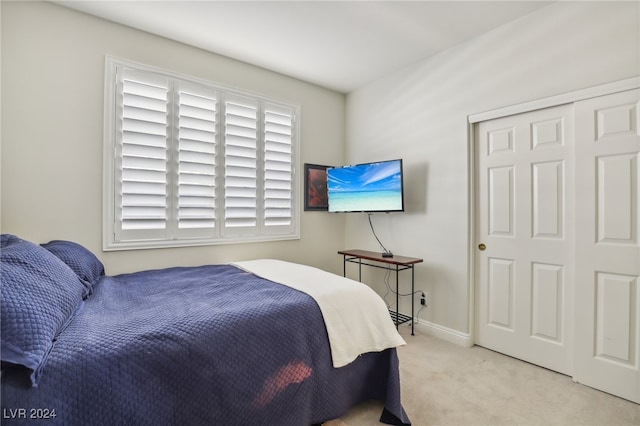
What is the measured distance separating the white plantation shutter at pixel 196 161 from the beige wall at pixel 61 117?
0.74 feet

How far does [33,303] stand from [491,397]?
2513 mm

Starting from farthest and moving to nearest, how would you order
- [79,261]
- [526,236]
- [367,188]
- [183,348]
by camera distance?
[367,188] → [526,236] → [79,261] → [183,348]

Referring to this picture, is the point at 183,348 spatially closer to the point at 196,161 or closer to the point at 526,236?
the point at 196,161

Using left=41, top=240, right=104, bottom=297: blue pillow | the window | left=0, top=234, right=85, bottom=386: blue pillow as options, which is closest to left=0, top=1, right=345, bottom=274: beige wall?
the window

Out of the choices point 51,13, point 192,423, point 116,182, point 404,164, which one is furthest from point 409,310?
point 51,13

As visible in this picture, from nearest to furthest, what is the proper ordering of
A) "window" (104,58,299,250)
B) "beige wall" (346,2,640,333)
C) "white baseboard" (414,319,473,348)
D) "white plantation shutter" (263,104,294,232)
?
"beige wall" (346,2,640,333) < "window" (104,58,299,250) < "white baseboard" (414,319,473,348) < "white plantation shutter" (263,104,294,232)

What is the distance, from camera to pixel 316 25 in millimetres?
2629

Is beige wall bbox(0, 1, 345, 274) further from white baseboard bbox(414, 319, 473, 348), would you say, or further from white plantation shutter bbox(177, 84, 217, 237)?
white baseboard bbox(414, 319, 473, 348)

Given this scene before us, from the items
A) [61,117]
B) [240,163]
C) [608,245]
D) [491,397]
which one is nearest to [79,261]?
[61,117]

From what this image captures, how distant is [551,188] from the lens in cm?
240

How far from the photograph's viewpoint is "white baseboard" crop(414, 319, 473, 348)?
9.38 ft

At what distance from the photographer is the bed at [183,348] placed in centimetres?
106

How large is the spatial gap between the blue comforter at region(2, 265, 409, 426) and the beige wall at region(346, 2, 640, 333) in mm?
1509

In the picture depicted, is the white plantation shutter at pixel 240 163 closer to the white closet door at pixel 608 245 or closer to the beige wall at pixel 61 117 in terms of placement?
the beige wall at pixel 61 117
